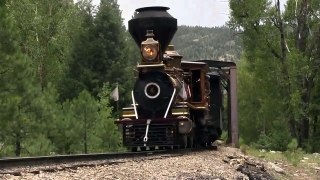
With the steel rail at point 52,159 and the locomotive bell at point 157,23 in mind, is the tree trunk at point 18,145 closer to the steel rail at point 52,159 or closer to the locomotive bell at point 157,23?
the locomotive bell at point 157,23

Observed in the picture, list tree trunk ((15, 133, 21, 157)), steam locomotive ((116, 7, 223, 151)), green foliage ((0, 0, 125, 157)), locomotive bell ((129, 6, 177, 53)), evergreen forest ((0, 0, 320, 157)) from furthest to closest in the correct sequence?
tree trunk ((15, 133, 21, 157)) < evergreen forest ((0, 0, 320, 157)) < green foliage ((0, 0, 125, 157)) < locomotive bell ((129, 6, 177, 53)) < steam locomotive ((116, 7, 223, 151))

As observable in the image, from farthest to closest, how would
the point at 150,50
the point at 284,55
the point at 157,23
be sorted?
the point at 284,55
the point at 157,23
the point at 150,50

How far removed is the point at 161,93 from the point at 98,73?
25.8 m

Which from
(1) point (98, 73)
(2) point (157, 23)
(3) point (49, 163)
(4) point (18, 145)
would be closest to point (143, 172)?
(3) point (49, 163)

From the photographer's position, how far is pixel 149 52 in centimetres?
1650

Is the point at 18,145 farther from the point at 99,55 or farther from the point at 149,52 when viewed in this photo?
the point at 99,55

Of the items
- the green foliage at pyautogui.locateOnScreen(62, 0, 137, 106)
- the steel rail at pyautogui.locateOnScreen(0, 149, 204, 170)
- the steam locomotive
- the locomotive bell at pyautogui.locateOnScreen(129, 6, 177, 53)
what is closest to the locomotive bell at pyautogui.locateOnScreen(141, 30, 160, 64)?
the steam locomotive

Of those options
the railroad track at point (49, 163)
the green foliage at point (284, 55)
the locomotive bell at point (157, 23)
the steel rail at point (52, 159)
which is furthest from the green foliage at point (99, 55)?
the railroad track at point (49, 163)

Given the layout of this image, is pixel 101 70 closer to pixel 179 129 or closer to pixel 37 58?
pixel 37 58

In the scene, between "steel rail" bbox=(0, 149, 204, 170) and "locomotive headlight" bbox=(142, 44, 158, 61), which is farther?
"locomotive headlight" bbox=(142, 44, 158, 61)

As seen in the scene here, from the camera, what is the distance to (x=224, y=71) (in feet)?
73.8

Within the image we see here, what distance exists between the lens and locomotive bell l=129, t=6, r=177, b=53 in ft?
55.5

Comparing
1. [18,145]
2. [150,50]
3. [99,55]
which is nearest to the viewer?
[150,50]

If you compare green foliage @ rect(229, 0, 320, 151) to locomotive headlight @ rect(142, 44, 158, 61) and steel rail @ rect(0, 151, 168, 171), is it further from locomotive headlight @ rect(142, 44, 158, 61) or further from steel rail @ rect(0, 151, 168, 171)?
steel rail @ rect(0, 151, 168, 171)
